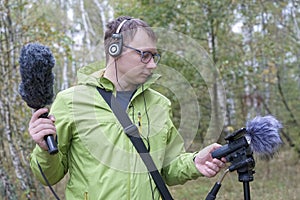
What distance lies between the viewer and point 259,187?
8875 mm

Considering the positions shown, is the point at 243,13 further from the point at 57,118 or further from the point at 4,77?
the point at 57,118

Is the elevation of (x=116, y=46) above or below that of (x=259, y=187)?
above

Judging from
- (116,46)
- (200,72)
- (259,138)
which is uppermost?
(116,46)

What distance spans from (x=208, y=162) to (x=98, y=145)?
1.82 feet

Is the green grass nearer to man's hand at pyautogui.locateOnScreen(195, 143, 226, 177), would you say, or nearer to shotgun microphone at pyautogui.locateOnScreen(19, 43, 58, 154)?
man's hand at pyautogui.locateOnScreen(195, 143, 226, 177)

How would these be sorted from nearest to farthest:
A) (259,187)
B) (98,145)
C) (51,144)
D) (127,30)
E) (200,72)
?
(51,144), (98,145), (127,30), (200,72), (259,187)

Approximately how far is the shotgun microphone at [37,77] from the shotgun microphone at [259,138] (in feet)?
2.55

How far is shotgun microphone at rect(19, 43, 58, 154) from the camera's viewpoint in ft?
6.73

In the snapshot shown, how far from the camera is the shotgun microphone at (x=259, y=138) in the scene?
2045mm

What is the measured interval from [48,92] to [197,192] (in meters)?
6.44

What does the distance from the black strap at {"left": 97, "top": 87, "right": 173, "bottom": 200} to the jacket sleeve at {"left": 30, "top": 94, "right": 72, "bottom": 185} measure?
0.21 meters

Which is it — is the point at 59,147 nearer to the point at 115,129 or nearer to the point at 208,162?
the point at 115,129

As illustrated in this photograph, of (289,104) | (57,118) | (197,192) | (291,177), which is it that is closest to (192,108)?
(57,118)

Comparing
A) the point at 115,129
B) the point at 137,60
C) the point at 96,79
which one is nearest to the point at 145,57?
the point at 137,60
